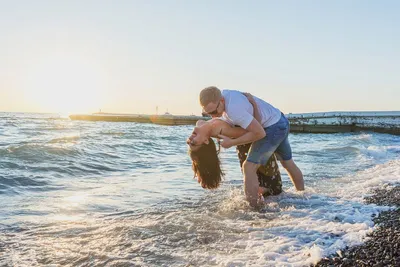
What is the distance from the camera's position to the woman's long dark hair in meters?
5.92

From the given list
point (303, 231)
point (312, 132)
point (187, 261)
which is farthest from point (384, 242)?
point (312, 132)

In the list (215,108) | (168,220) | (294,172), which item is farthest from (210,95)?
(294,172)

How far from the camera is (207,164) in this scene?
5.97m

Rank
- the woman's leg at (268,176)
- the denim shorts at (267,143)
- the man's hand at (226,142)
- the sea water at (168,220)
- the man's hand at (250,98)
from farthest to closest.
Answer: the woman's leg at (268,176)
the denim shorts at (267,143)
the man's hand at (250,98)
the man's hand at (226,142)
the sea water at (168,220)

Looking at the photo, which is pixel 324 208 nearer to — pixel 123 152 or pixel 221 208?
pixel 221 208

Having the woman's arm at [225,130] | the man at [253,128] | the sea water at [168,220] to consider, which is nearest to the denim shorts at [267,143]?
the man at [253,128]

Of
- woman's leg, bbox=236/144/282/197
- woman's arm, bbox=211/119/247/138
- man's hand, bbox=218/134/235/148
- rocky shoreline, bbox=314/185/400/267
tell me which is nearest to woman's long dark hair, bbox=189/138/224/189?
woman's arm, bbox=211/119/247/138

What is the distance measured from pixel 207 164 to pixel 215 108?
3.22ft

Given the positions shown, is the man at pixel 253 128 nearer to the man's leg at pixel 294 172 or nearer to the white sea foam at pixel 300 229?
the man's leg at pixel 294 172

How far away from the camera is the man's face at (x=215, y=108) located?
210 inches

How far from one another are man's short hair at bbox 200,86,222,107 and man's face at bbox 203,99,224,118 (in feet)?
0.14

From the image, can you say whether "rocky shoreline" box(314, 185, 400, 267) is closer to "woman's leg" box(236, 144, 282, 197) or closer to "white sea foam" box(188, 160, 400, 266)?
"white sea foam" box(188, 160, 400, 266)

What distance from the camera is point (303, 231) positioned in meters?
4.46

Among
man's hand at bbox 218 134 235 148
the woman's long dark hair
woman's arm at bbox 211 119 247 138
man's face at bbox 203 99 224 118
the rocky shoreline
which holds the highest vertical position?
man's face at bbox 203 99 224 118
